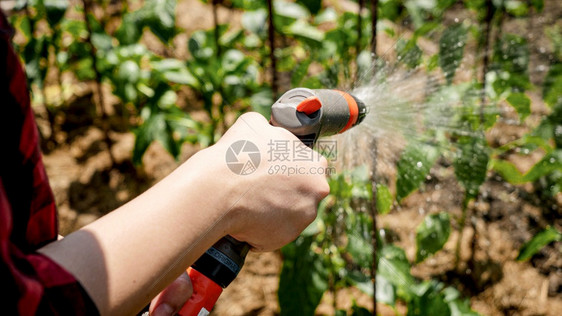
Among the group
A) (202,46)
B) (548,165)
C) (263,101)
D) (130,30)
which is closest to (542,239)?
(548,165)

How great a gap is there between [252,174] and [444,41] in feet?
2.22

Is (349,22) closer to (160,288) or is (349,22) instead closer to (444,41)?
(444,41)

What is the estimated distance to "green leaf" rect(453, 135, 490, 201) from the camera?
1138mm

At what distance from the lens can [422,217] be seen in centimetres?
162

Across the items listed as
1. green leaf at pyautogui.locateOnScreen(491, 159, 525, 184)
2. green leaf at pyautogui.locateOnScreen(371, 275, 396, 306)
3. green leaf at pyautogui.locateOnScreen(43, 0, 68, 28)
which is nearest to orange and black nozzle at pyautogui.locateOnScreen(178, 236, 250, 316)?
green leaf at pyautogui.locateOnScreen(371, 275, 396, 306)

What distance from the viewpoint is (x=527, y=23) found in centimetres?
219

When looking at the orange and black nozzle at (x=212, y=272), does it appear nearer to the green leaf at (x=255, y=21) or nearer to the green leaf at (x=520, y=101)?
the green leaf at (x=520, y=101)

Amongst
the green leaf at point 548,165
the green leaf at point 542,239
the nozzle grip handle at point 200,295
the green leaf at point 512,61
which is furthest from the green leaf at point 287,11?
the nozzle grip handle at point 200,295

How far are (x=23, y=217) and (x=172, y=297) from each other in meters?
0.25

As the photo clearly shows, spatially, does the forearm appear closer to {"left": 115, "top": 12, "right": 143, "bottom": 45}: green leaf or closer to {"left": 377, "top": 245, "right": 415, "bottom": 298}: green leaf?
{"left": 377, "top": 245, "right": 415, "bottom": 298}: green leaf

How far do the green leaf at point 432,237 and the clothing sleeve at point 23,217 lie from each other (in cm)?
82

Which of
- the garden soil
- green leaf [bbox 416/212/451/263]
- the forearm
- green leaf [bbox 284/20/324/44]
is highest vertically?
green leaf [bbox 284/20/324/44]

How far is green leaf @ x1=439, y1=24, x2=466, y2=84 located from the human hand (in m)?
0.55

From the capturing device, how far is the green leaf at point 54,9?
5.09 ft
